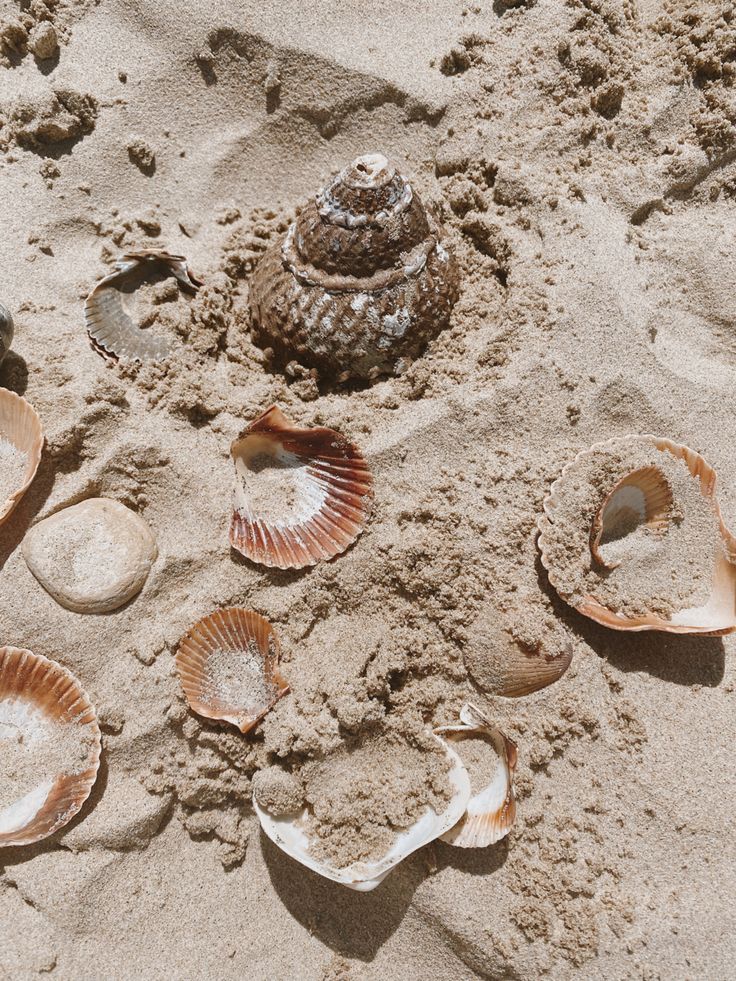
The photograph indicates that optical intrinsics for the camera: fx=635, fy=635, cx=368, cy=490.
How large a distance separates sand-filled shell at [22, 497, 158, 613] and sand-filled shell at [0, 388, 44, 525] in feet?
0.62

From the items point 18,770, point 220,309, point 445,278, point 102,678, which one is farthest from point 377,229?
point 18,770

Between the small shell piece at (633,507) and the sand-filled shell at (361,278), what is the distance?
3.15 feet

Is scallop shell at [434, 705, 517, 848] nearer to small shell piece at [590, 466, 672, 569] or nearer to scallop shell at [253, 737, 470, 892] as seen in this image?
scallop shell at [253, 737, 470, 892]

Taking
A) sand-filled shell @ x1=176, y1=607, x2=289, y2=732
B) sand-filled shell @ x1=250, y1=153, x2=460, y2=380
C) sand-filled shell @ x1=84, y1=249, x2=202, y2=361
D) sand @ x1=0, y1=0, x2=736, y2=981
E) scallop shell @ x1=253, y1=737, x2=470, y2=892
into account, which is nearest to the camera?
scallop shell @ x1=253, y1=737, x2=470, y2=892

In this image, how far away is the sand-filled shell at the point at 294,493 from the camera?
2.36m

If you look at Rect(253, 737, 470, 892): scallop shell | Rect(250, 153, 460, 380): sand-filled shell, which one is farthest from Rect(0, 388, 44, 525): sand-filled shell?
Rect(253, 737, 470, 892): scallop shell

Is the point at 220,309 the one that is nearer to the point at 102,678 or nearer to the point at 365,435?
the point at 365,435

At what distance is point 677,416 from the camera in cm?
252

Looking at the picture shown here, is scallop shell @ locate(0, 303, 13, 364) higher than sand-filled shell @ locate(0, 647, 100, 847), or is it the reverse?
→ scallop shell @ locate(0, 303, 13, 364)

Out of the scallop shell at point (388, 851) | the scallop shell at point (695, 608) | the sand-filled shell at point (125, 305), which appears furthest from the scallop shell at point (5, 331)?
the scallop shell at point (695, 608)

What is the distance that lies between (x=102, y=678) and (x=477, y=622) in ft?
4.53

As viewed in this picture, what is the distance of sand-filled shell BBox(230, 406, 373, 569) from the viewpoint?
7.75 ft

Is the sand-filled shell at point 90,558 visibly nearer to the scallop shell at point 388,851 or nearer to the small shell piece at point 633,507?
the scallop shell at point 388,851

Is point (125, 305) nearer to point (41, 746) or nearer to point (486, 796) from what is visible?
point (41, 746)
